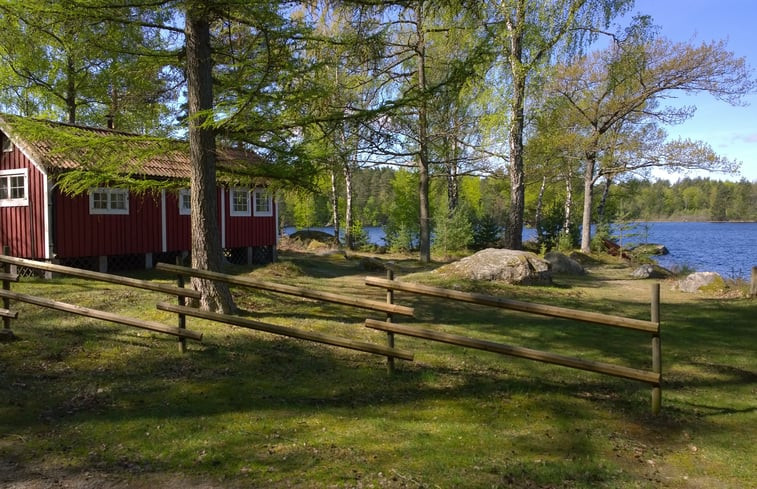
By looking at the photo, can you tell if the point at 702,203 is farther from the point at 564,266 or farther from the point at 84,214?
the point at 84,214

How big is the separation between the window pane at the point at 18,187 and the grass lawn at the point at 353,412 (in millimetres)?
5855

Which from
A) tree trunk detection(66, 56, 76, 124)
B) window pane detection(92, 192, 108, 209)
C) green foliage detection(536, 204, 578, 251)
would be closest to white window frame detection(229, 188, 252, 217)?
window pane detection(92, 192, 108, 209)

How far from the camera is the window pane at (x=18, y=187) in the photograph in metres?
14.0

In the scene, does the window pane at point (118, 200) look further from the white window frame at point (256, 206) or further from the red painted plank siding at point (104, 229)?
the white window frame at point (256, 206)

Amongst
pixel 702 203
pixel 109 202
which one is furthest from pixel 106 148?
pixel 702 203

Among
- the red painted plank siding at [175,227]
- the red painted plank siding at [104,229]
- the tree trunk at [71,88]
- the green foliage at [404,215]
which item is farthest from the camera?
the green foliage at [404,215]

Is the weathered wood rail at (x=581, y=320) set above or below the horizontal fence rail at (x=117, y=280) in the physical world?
below

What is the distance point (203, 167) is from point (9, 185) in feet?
29.8

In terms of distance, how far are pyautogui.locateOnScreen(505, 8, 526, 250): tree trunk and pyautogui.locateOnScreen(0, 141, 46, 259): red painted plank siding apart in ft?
47.2

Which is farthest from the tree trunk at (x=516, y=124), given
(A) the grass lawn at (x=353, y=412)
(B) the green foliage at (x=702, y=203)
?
(B) the green foliage at (x=702, y=203)

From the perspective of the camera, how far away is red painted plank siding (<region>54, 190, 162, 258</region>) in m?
13.7

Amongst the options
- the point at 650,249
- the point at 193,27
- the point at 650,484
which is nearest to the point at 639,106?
the point at 650,249

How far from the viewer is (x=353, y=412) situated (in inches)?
204

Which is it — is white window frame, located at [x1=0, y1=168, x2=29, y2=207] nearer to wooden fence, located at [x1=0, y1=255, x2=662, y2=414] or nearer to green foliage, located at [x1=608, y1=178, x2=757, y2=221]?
wooden fence, located at [x1=0, y1=255, x2=662, y2=414]
